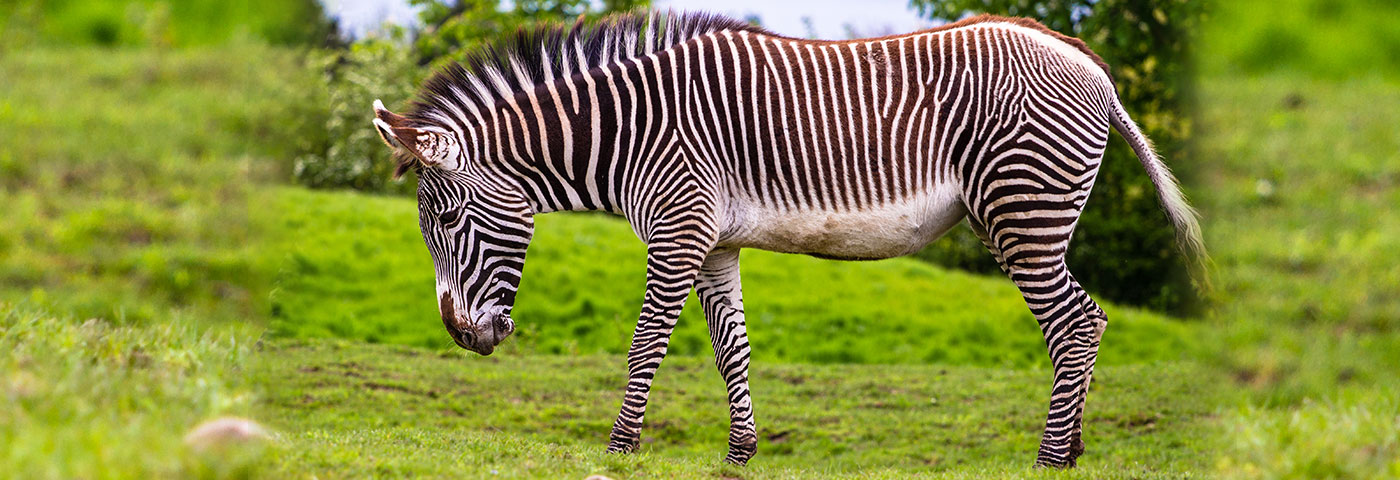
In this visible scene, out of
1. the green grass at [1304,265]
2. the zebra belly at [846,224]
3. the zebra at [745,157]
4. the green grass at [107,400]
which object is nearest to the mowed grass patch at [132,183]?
the green grass at [107,400]

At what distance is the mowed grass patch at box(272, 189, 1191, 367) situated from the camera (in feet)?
43.9

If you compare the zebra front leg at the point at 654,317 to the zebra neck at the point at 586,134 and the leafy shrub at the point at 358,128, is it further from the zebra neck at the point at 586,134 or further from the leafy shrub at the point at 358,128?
the leafy shrub at the point at 358,128

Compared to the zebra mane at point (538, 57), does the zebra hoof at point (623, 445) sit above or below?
below

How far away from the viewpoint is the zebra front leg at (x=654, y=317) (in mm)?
6340

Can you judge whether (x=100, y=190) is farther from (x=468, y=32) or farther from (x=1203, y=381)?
(x=1203, y=381)

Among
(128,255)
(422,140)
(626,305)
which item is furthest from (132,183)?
(422,140)

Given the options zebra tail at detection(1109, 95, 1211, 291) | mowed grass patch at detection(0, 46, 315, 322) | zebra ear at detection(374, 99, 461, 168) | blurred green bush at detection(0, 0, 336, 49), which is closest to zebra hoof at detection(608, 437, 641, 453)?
zebra ear at detection(374, 99, 461, 168)

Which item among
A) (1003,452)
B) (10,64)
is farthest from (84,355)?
(10,64)

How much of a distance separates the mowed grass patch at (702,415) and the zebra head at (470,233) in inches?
29.0

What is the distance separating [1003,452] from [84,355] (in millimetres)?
6341

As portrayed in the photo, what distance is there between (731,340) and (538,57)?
2228 mm

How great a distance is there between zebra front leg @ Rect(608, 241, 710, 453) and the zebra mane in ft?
4.50

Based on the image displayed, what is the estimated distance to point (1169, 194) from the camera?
7.15 meters

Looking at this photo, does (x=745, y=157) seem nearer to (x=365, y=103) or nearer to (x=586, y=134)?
(x=586, y=134)
